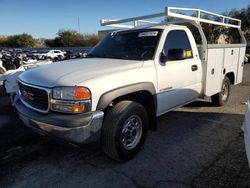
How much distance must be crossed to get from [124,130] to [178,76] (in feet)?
4.82

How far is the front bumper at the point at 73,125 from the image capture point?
110 inches

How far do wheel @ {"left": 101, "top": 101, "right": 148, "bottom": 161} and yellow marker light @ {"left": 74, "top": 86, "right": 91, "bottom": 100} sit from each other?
43 cm

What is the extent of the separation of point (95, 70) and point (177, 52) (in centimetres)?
139

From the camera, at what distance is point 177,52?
12.7ft

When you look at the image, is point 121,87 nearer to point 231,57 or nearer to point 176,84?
point 176,84

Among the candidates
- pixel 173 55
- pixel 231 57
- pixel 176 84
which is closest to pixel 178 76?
pixel 176 84

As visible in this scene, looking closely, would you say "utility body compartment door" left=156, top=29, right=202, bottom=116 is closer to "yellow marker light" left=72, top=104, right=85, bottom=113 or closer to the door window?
the door window

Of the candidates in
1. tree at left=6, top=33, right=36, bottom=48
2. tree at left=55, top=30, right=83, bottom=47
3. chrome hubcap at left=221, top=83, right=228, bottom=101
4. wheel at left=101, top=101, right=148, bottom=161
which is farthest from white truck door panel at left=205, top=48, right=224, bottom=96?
tree at left=6, top=33, right=36, bottom=48

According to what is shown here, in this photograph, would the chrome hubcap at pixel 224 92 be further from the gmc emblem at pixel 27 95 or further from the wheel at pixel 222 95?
the gmc emblem at pixel 27 95

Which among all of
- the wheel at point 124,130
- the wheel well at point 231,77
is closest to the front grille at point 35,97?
the wheel at point 124,130

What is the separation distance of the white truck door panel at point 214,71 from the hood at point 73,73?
1954mm

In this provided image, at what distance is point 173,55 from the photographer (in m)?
3.92

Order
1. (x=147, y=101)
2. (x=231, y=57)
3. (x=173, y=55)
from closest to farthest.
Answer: (x=147, y=101) → (x=173, y=55) → (x=231, y=57)

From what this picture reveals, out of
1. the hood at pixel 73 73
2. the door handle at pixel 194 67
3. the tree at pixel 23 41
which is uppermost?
the tree at pixel 23 41
